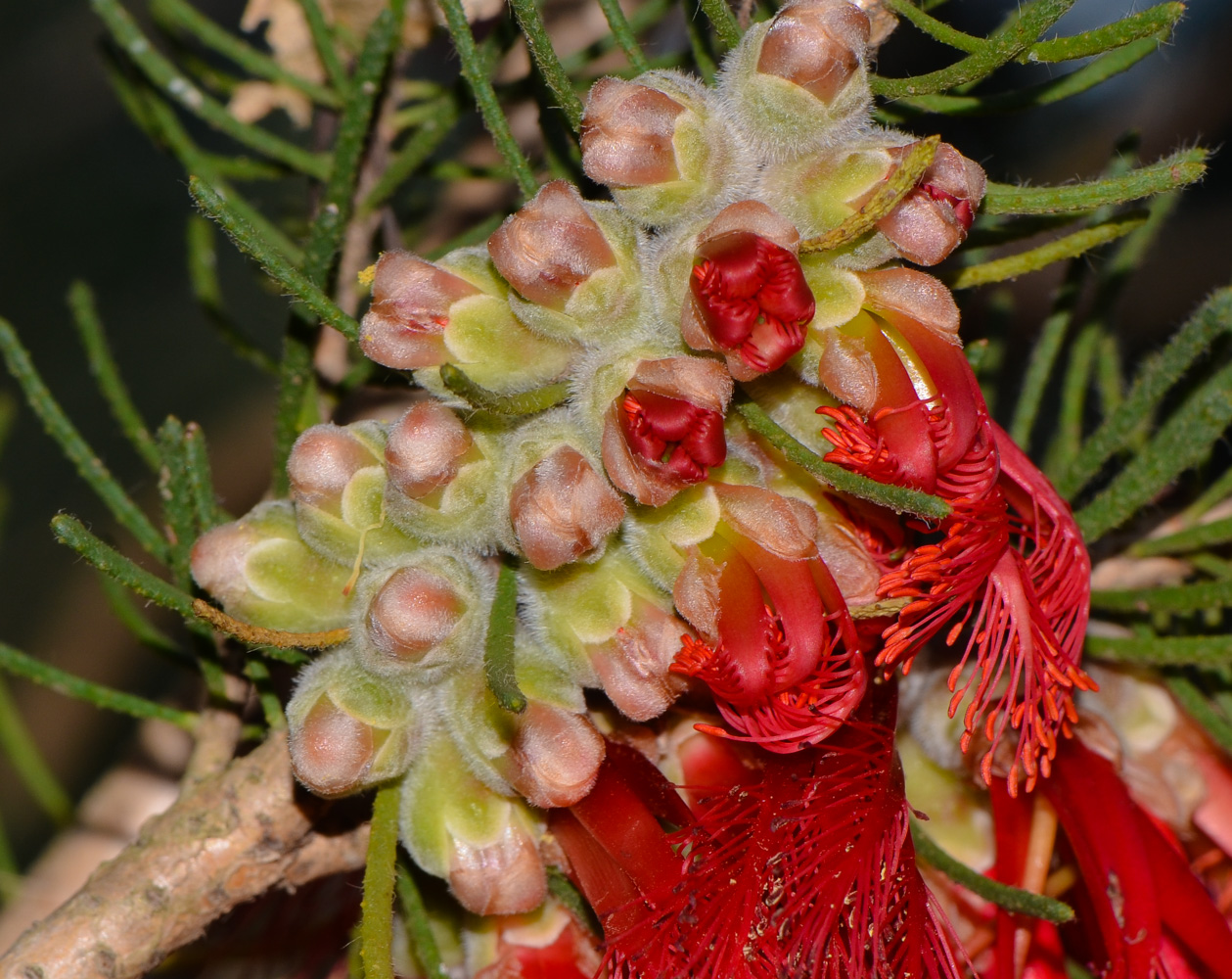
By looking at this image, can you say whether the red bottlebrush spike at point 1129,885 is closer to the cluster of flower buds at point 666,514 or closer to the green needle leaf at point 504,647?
the cluster of flower buds at point 666,514

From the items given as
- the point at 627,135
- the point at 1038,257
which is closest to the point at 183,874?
the point at 627,135

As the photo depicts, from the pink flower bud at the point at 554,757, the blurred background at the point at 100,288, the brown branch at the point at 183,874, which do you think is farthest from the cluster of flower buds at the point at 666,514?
the blurred background at the point at 100,288

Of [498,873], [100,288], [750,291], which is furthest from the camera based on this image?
[100,288]

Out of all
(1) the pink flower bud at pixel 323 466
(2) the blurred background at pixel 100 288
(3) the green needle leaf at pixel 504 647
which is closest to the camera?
(3) the green needle leaf at pixel 504 647

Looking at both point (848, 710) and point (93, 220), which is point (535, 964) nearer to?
point (848, 710)

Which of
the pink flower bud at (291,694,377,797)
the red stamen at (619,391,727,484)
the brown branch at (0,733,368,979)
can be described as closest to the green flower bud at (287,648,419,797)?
the pink flower bud at (291,694,377,797)

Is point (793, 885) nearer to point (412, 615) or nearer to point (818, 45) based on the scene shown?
point (412, 615)

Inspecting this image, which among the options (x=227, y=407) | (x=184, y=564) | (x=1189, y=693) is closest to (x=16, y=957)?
(x=184, y=564)
